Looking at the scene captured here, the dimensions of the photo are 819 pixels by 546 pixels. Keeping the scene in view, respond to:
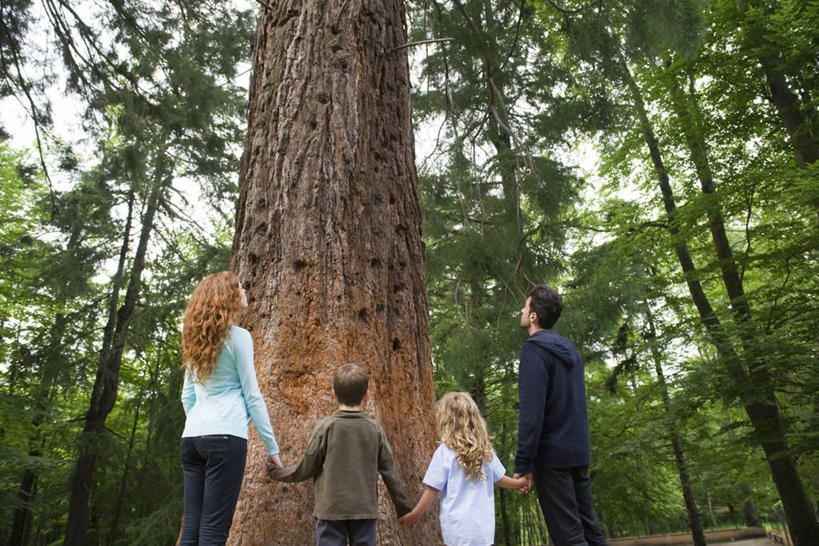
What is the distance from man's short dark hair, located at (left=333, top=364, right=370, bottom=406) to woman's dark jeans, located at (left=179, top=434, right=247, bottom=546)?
469 mm

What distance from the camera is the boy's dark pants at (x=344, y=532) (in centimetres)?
219

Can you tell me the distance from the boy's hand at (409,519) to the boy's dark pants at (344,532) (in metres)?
0.21

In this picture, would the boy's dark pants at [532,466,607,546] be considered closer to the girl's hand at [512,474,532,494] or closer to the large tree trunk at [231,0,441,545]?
the girl's hand at [512,474,532,494]

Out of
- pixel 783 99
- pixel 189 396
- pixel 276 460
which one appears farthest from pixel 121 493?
pixel 783 99

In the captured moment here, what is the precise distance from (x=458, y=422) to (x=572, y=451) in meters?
0.54

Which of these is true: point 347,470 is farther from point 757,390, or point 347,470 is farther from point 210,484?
point 757,390

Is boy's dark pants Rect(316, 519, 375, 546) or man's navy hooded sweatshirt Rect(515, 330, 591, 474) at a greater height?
man's navy hooded sweatshirt Rect(515, 330, 591, 474)

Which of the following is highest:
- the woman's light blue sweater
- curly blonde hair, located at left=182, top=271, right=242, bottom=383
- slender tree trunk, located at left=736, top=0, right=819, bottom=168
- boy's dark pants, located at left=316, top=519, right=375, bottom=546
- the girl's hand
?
slender tree trunk, located at left=736, top=0, right=819, bottom=168

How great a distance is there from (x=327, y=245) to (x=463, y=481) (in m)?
1.39

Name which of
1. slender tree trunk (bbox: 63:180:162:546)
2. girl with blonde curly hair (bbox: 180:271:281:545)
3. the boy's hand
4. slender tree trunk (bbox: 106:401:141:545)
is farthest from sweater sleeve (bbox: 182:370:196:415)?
slender tree trunk (bbox: 106:401:141:545)

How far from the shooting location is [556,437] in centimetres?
246

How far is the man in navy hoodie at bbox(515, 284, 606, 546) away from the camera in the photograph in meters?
2.37

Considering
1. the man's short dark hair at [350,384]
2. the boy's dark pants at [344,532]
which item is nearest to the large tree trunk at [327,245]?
the boy's dark pants at [344,532]

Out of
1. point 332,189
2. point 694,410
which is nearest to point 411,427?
point 332,189
